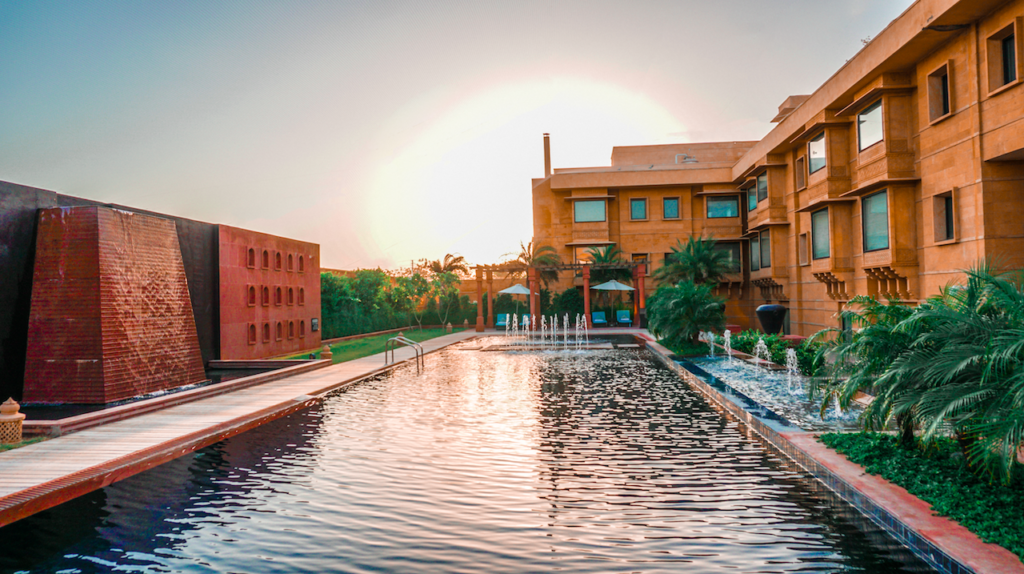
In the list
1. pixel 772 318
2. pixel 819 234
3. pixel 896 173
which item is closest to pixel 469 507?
pixel 896 173

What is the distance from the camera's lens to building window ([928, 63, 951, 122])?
50.7ft

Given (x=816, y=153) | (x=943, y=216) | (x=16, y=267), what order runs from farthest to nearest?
(x=816, y=153) → (x=943, y=216) → (x=16, y=267)

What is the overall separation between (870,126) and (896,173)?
85.0 inches

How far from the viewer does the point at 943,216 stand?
15.5 metres

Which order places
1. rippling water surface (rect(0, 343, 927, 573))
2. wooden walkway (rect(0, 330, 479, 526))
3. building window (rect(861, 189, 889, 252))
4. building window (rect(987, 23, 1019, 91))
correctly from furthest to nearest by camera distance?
building window (rect(861, 189, 889, 252))
building window (rect(987, 23, 1019, 91))
wooden walkway (rect(0, 330, 479, 526))
rippling water surface (rect(0, 343, 927, 573))

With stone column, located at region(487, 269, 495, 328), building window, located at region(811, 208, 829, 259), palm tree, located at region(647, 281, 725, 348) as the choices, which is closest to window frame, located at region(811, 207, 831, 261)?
building window, located at region(811, 208, 829, 259)

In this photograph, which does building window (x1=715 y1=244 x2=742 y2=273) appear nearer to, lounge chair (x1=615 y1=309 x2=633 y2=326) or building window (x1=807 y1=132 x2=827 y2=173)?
lounge chair (x1=615 y1=309 x2=633 y2=326)

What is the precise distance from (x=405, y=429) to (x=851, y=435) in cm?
568

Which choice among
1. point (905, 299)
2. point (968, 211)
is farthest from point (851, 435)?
point (905, 299)

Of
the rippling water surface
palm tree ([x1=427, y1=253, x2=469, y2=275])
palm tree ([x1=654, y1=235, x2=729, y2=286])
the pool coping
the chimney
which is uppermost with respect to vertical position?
the chimney

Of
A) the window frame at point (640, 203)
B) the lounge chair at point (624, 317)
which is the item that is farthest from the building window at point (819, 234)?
the window frame at point (640, 203)

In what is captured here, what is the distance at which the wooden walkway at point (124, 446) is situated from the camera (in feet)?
18.8

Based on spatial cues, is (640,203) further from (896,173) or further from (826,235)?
(896,173)

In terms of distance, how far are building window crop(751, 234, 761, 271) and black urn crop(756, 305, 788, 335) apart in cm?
777
